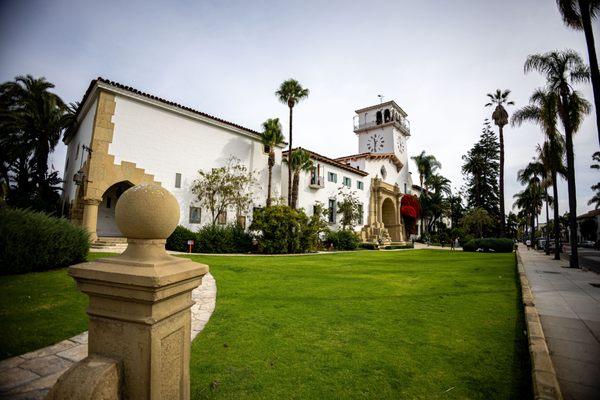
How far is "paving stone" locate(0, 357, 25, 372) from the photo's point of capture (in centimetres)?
284

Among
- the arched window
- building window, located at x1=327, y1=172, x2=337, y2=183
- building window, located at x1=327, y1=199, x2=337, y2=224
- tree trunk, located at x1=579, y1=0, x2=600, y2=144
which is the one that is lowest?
building window, located at x1=327, y1=199, x2=337, y2=224

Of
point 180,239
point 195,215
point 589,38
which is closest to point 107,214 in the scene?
point 195,215

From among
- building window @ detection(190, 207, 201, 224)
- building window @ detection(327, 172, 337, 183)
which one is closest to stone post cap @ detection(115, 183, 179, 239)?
building window @ detection(190, 207, 201, 224)

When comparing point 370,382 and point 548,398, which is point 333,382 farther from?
point 548,398

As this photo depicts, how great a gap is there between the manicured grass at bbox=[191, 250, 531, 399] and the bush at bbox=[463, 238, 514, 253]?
847 inches

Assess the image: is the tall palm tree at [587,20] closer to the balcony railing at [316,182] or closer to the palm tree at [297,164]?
the palm tree at [297,164]

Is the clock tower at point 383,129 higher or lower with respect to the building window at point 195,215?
higher

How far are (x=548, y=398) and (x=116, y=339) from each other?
11.4 feet

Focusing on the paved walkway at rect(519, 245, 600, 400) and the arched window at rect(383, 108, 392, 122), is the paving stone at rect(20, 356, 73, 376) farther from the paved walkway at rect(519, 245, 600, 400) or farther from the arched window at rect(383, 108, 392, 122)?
the arched window at rect(383, 108, 392, 122)

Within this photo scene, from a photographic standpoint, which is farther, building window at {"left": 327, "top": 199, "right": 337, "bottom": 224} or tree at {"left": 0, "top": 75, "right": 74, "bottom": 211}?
building window at {"left": 327, "top": 199, "right": 337, "bottom": 224}

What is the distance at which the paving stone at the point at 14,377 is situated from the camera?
2.53 metres

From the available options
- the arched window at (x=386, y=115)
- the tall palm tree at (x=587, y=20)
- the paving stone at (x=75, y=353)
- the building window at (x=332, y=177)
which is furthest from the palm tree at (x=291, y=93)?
the arched window at (x=386, y=115)

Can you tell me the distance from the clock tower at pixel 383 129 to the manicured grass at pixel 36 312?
38623mm

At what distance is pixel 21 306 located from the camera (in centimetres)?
454
